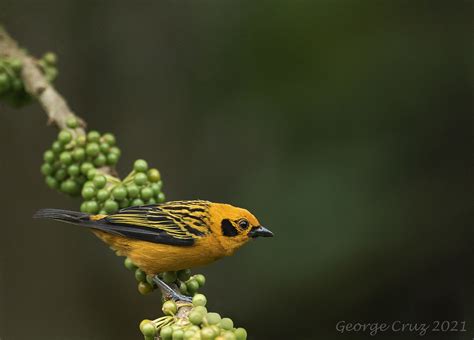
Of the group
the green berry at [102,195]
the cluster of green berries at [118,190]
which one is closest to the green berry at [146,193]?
the cluster of green berries at [118,190]

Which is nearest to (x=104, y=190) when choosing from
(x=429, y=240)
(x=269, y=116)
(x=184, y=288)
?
(x=184, y=288)

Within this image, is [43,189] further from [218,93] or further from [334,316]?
[334,316]

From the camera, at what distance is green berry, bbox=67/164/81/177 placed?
4.19m

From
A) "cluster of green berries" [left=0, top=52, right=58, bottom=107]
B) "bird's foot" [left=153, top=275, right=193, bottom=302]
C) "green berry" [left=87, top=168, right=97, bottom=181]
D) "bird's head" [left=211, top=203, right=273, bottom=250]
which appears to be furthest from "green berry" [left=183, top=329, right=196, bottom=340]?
"cluster of green berries" [left=0, top=52, right=58, bottom=107]

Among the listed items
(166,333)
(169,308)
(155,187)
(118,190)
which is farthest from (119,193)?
(166,333)

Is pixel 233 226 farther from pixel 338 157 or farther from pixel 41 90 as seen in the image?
pixel 338 157

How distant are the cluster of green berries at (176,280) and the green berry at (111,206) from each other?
1.12 feet

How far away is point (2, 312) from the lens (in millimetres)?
7000

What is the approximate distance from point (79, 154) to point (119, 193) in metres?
0.47

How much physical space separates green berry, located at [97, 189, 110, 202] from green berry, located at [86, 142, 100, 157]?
365 mm

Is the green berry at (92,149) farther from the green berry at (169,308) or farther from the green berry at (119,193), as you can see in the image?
the green berry at (169,308)

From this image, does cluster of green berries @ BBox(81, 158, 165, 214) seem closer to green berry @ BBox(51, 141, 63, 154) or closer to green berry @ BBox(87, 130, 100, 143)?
green berry @ BBox(87, 130, 100, 143)

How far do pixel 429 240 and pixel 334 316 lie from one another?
1.13 m

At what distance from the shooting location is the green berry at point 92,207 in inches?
154
